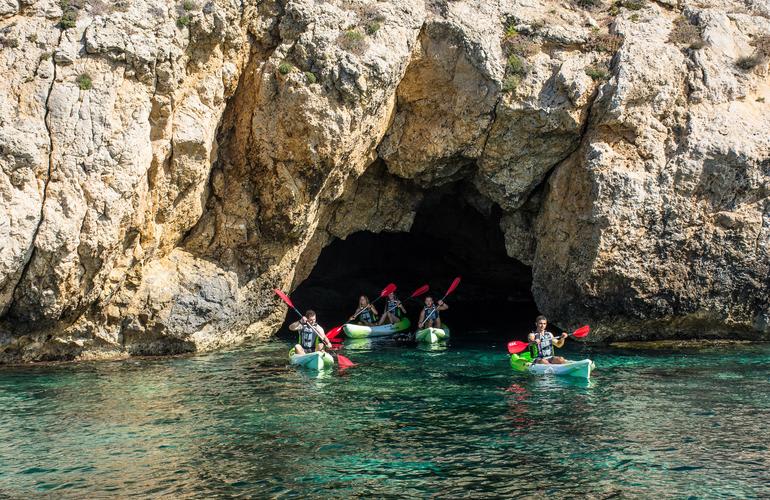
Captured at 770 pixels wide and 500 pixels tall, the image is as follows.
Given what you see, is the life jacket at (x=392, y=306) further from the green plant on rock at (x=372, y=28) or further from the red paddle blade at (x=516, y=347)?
the green plant on rock at (x=372, y=28)

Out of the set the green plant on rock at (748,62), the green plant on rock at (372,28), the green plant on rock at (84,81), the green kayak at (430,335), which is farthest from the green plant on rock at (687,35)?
the green plant on rock at (84,81)

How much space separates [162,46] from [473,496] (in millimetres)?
13016

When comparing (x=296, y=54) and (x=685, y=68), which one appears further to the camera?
(x=685, y=68)

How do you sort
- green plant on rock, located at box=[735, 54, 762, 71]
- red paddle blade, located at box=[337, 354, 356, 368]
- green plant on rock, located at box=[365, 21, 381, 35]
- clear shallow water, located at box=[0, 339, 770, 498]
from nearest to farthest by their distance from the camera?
A: 1. clear shallow water, located at box=[0, 339, 770, 498]
2. red paddle blade, located at box=[337, 354, 356, 368]
3. green plant on rock, located at box=[365, 21, 381, 35]
4. green plant on rock, located at box=[735, 54, 762, 71]

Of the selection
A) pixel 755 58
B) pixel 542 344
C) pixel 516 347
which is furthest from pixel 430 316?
pixel 755 58

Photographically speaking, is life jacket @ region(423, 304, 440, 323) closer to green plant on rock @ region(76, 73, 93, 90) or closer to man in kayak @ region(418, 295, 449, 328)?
man in kayak @ region(418, 295, 449, 328)

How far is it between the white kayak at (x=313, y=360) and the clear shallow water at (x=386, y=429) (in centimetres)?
52

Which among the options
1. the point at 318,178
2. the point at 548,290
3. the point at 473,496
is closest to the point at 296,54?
the point at 318,178

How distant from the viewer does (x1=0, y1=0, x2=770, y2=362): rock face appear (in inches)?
715

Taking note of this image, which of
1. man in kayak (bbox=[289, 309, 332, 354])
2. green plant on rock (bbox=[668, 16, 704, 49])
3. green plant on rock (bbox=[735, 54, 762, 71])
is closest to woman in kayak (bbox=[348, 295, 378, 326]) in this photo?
man in kayak (bbox=[289, 309, 332, 354])

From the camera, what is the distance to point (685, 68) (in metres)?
22.5

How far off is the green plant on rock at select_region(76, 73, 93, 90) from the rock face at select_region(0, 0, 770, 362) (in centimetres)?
18

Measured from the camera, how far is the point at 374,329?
26312mm

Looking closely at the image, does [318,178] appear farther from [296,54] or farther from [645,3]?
[645,3]
